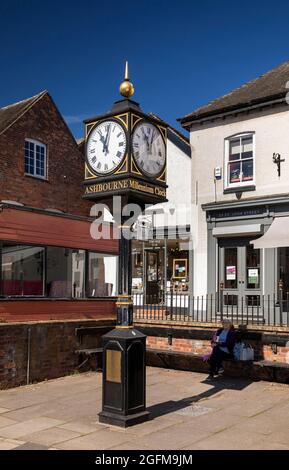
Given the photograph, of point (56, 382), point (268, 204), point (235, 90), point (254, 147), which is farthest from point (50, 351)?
point (235, 90)

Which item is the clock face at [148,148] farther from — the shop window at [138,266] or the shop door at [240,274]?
the shop window at [138,266]

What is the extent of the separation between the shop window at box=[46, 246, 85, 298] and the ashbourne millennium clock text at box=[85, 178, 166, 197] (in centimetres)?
378

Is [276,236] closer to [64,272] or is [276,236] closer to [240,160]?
[240,160]

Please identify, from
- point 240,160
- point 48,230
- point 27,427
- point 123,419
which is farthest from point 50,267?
point 240,160

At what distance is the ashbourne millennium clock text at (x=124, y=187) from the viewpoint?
7230 millimetres

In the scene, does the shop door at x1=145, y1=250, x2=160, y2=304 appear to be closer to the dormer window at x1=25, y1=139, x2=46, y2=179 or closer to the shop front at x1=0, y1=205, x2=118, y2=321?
the dormer window at x1=25, y1=139, x2=46, y2=179

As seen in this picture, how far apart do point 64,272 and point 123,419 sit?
527 cm

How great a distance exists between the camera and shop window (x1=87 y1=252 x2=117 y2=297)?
41.0 feet

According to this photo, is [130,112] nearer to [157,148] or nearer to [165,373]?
[157,148]

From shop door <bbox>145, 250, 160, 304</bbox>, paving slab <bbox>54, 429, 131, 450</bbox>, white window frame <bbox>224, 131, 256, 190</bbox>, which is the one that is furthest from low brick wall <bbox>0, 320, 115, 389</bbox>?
shop door <bbox>145, 250, 160, 304</bbox>

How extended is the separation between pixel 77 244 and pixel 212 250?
439 centimetres

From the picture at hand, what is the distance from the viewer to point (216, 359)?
400 inches

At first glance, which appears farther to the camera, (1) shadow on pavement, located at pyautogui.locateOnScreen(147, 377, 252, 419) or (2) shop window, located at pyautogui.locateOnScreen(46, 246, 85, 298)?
(2) shop window, located at pyautogui.locateOnScreen(46, 246, 85, 298)

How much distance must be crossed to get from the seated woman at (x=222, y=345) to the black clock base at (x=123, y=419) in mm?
3081
